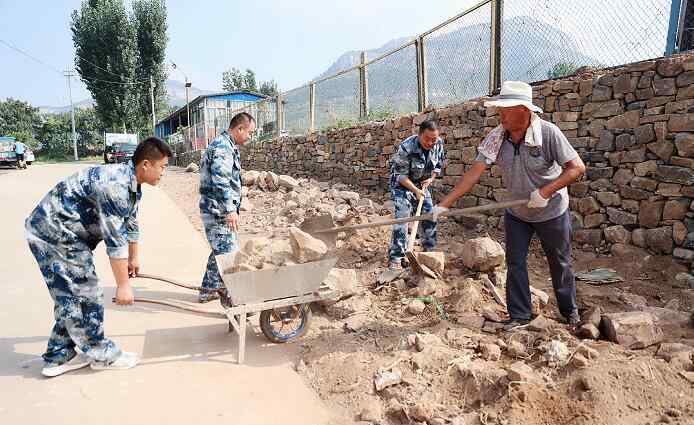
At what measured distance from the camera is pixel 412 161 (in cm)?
494

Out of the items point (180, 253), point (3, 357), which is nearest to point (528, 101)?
point (3, 357)

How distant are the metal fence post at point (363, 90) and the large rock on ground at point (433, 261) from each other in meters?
6.32

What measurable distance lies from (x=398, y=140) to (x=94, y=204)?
6206mm

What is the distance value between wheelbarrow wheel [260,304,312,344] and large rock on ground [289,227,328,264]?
395 mm

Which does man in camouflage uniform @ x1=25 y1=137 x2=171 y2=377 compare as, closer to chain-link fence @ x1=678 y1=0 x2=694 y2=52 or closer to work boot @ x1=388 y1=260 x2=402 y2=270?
work boot @ x1=388 y1=260 x2=402 y2=270

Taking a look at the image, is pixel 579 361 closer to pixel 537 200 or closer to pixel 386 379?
pixel 537 200

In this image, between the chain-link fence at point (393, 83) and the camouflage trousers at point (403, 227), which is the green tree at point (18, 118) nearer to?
the chain-link fence at point (393, 83)

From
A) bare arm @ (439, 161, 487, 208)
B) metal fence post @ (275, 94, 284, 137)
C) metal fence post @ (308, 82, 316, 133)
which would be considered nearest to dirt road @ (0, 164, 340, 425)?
bare arm @ (439, 161, 487, 208)

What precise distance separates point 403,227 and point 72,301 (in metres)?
3.17

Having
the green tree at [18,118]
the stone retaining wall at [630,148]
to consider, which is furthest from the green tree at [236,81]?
the stone retaining wall at [630,148]

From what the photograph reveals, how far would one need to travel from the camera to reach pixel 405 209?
4.93 m

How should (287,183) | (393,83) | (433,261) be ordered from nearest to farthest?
(433,261), (393,83), (287,183)

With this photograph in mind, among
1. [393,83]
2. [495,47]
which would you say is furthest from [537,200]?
[393,83]

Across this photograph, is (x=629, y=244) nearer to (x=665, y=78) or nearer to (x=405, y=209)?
(x=665, y=78)
